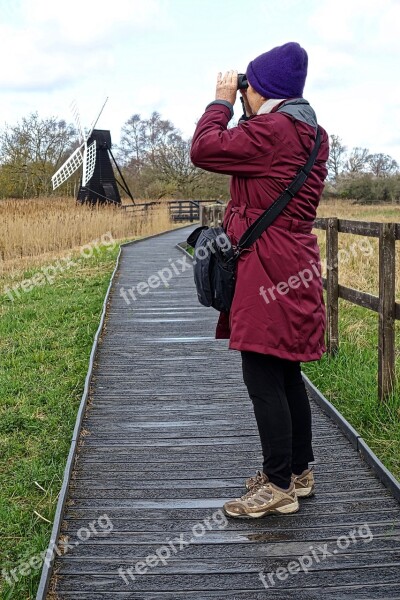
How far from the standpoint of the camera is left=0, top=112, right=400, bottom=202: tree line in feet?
118

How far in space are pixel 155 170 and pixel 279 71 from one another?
1683 inches

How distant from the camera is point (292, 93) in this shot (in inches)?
106

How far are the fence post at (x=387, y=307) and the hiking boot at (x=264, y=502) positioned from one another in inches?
65.6

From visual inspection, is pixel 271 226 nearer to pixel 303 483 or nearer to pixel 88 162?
pixel 303 483

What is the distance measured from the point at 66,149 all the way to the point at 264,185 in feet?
126

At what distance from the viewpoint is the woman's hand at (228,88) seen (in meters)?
2.73

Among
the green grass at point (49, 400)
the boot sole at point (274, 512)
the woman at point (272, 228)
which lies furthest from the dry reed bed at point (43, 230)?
the woman at point (272, 228)

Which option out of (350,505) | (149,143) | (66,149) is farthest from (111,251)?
(149,143)

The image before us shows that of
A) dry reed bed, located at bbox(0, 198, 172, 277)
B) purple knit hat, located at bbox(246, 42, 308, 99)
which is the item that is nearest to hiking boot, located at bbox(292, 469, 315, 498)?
purple knit hat, located at bbox(246, 42, 308, 99)

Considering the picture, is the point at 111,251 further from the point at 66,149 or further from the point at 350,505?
the point at 66,149

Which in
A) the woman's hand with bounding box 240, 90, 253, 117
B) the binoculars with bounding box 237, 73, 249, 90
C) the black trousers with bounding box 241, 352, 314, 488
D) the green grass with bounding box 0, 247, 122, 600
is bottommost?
the green grass with bounding box 0, 247, 122, 600

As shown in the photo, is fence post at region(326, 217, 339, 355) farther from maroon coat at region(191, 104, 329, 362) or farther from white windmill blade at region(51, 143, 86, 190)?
white windmill blade at region(51, 143, 86, 190)

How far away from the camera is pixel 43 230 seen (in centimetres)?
1636

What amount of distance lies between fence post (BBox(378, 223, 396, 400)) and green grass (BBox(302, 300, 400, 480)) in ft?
0.27
